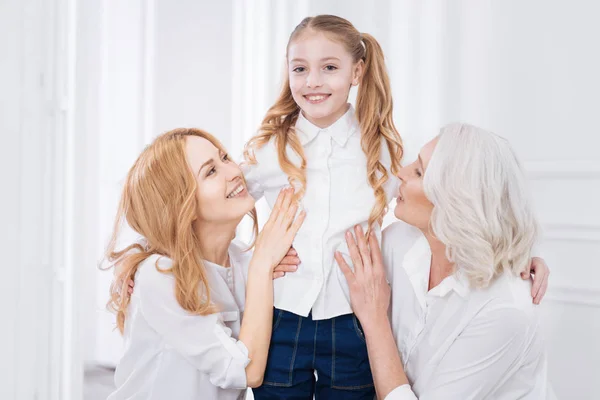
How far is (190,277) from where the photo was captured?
5.37 feet

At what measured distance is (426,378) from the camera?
1587 millimetres

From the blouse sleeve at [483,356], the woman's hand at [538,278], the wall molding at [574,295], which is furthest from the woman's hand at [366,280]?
the wall molding at [574,295]

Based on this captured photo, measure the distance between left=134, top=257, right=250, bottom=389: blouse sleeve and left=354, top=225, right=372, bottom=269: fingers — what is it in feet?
1.27

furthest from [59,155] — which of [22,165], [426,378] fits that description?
[426,378]

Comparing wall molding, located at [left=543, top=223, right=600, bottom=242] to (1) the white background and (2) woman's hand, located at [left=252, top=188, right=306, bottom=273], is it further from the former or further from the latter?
(2) woman's hand, located at [left=252, top=188, right=306, bottom=273]

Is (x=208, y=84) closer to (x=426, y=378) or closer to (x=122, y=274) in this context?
(x=122, y=274)

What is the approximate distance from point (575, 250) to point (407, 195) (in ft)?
2.35

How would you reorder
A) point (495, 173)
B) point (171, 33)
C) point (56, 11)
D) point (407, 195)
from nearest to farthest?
point (495, 173), point (407, 195), point (56, 11), point (171, 33)

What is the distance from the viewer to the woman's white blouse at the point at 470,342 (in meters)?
1.45

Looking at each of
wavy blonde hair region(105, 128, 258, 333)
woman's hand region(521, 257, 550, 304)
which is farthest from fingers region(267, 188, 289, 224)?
woman's hand region(521, 257, 550, 304)

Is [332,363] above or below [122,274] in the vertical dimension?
below

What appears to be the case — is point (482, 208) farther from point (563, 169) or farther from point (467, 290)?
point (563, 169)

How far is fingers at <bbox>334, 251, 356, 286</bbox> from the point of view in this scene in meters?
1.68

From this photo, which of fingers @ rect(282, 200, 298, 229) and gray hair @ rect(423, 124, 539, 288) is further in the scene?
fingers @ rect(282, 200, 298, 229)
